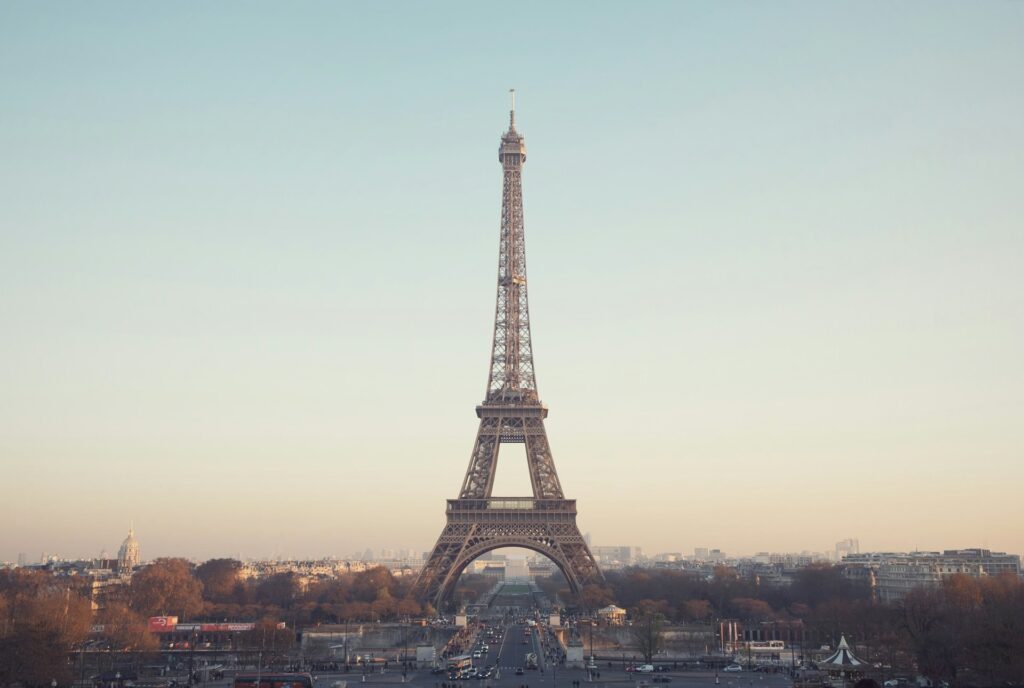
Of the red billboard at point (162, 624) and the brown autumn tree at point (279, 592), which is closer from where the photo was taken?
the red billboard at point (162, 624)

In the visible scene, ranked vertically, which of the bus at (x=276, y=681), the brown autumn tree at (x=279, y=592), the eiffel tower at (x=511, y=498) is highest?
the eiffel tower at (x=511, y=498)

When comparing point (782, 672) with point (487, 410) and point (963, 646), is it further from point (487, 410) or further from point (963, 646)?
point (487, 410)

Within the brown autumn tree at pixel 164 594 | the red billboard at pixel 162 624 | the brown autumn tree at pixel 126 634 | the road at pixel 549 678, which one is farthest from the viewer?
the brown autumn tree at pixel 164 594

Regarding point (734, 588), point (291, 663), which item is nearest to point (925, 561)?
point (734, 588)

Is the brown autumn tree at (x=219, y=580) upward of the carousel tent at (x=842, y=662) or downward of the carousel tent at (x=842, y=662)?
upward

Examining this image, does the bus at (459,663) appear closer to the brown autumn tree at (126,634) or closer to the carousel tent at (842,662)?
the brown autumn tree at (126,634)

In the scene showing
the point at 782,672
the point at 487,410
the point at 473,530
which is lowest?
the point at 782,672

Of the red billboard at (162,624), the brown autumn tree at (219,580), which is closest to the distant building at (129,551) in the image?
the brown autumn tree at (219,580)
